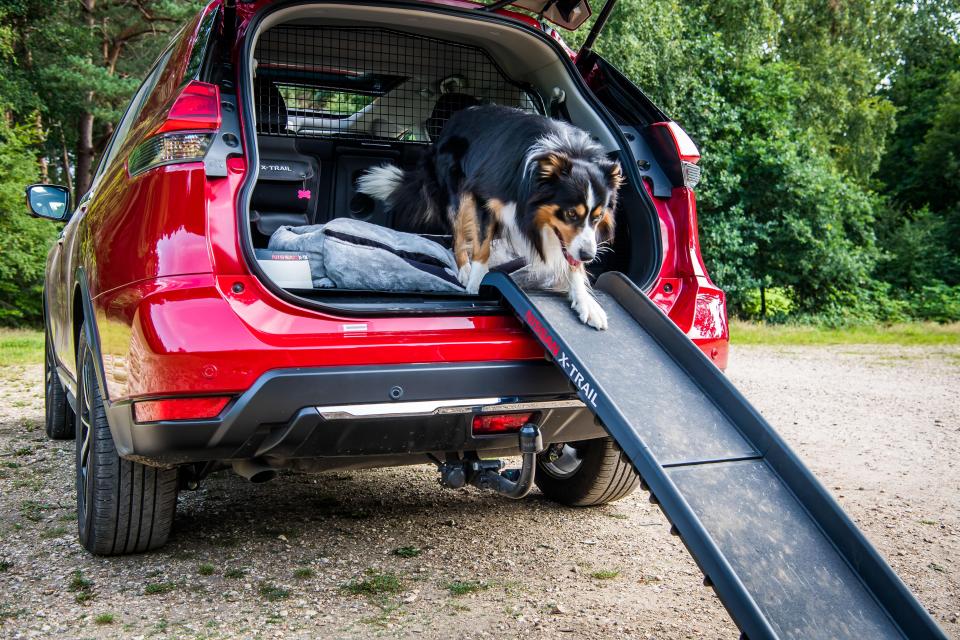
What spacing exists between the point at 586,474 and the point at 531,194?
4.61 ft

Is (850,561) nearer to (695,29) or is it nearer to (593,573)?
(593,573)

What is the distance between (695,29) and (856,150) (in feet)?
28.4

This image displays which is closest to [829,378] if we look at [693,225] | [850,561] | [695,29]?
[693,225]

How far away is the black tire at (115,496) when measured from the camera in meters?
2.91

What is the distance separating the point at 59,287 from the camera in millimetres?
4324

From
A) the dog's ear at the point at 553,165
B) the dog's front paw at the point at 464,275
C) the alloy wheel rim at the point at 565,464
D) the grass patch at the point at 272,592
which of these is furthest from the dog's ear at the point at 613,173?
the grass patch at the point at 272,592

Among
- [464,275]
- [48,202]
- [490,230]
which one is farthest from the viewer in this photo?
[48,202]

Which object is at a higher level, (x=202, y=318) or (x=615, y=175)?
(x=615, y=175)

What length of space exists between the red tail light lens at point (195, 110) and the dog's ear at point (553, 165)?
4.05ft

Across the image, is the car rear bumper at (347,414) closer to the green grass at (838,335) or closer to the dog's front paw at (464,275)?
the dog's front paw at (464,275)

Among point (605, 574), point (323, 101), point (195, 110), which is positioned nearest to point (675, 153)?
point (605, 574)

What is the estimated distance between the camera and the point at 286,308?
8.17 feet

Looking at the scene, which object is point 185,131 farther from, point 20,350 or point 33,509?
point 20,350

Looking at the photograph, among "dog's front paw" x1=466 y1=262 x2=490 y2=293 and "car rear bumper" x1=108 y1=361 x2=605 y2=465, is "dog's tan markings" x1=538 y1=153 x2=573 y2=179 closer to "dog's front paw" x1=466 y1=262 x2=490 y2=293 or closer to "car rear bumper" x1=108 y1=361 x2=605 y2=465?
"dog's front paw" x1=466 y1=262 x2=490 y2=293
